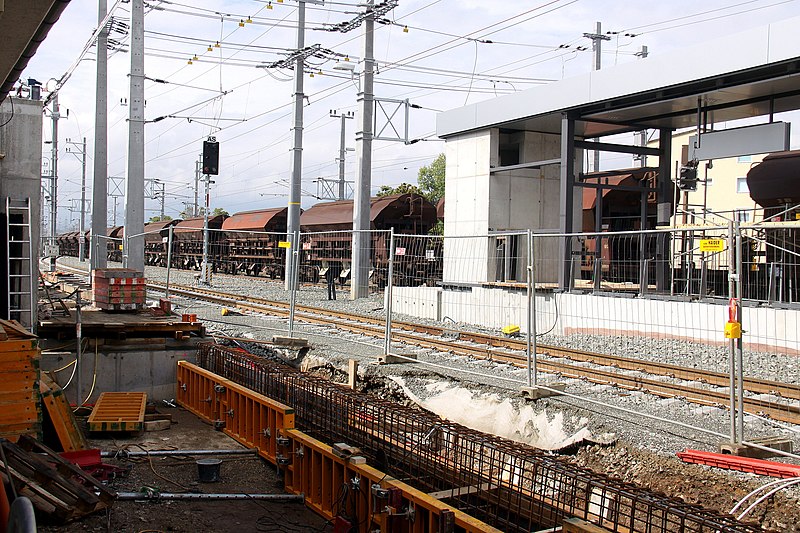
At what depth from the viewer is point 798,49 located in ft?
44.3

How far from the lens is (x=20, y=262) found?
435 inches

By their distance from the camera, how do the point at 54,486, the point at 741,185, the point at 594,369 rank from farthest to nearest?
1. the point at 741,185
2. the point at 594,369
3. the point at 54,486

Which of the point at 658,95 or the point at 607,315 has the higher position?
the point at 658,95

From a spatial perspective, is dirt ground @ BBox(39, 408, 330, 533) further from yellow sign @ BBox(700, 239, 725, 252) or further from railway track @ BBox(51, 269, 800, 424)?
yellow sign @ BBox(700, 239, 725, 252)

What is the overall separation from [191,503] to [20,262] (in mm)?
6255

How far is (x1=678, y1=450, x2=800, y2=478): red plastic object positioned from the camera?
6363mm

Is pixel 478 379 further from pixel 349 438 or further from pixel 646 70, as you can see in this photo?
pixel 646 70

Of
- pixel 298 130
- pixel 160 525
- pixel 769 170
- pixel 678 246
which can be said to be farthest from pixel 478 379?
pixel 298 130

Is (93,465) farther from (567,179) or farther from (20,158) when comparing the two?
(567,179)

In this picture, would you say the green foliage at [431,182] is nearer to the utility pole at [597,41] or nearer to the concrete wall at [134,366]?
the utility pole at [597,41]

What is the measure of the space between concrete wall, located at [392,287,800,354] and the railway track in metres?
0.60

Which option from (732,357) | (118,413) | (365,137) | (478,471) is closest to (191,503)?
(478,471)

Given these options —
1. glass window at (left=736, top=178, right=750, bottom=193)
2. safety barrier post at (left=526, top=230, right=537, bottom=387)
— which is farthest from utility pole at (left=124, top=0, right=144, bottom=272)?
glass window at (left=736, top=178, right=750, bottom=193)

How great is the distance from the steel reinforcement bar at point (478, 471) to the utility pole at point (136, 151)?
10.5 meters
